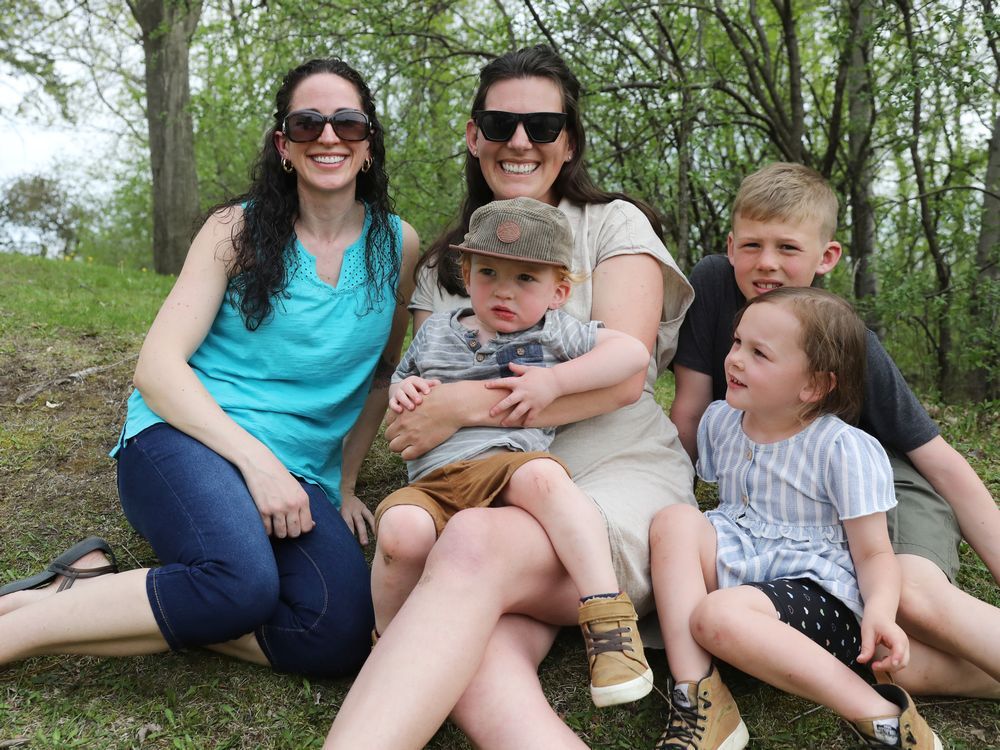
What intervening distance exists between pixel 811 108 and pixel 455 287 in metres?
→ 5.96

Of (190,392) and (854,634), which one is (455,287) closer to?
(190,392)

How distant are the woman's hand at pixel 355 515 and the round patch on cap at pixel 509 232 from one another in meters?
1.28

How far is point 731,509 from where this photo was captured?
2.46 meters

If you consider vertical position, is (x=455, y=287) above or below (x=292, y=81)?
below

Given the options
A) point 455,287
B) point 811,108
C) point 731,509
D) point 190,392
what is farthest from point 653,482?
point 811,108

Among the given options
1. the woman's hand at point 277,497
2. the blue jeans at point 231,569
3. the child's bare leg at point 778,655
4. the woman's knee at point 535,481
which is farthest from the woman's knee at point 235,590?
the child's bare leg at point 778,655

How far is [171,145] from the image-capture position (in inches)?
411

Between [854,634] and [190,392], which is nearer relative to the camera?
[854,634]

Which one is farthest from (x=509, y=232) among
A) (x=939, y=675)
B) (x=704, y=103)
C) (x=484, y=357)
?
(x=704, y=103)

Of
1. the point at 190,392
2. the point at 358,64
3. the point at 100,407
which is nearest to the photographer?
the point at 190,392

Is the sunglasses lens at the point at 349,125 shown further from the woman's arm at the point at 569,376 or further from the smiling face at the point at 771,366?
the smiling face at the point at 771,366

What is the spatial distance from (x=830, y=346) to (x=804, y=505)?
17.0 inches

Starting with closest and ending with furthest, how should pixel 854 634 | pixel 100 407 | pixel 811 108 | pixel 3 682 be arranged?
pixel 854 634 < pixel 3 682 < pixel 100 407 < pixel 811 108

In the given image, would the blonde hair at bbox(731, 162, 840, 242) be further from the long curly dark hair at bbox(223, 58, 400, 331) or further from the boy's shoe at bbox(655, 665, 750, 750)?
the boy's shoe at bbox(655, 665, 750, 750)
